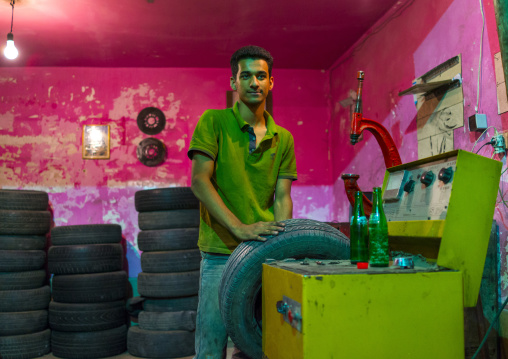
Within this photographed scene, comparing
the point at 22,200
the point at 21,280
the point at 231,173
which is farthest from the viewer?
the point at 22,200

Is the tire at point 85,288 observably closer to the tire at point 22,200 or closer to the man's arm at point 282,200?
the tire at point 22,200

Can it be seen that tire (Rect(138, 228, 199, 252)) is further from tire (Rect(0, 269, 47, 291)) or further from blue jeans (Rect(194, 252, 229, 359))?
blue jeans (Rect(194, 252, 229, 359))

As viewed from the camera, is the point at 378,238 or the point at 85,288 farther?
the point at 85,288

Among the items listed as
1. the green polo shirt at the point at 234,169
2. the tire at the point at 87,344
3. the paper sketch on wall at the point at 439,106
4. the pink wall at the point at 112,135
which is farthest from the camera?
the pink wall at the point at 112,135

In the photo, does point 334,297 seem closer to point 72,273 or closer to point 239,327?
point 239,327

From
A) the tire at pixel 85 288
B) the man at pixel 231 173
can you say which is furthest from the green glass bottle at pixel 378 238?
the tire at pixel 85 288

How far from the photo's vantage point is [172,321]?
14.2 ft

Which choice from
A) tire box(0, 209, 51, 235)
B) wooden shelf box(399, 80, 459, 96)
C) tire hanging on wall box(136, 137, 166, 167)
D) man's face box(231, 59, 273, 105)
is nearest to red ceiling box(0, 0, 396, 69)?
tire hanging on wall box(136, 137, 166, 167)

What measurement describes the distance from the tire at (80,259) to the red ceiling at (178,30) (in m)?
2.23

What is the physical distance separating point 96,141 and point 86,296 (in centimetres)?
202

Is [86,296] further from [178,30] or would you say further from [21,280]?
[178,30]

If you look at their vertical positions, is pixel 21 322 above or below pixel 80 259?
below

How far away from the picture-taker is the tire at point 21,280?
4.50 metres

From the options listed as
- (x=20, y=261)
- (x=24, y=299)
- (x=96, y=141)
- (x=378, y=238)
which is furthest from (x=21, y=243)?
(x=378, y=238)
